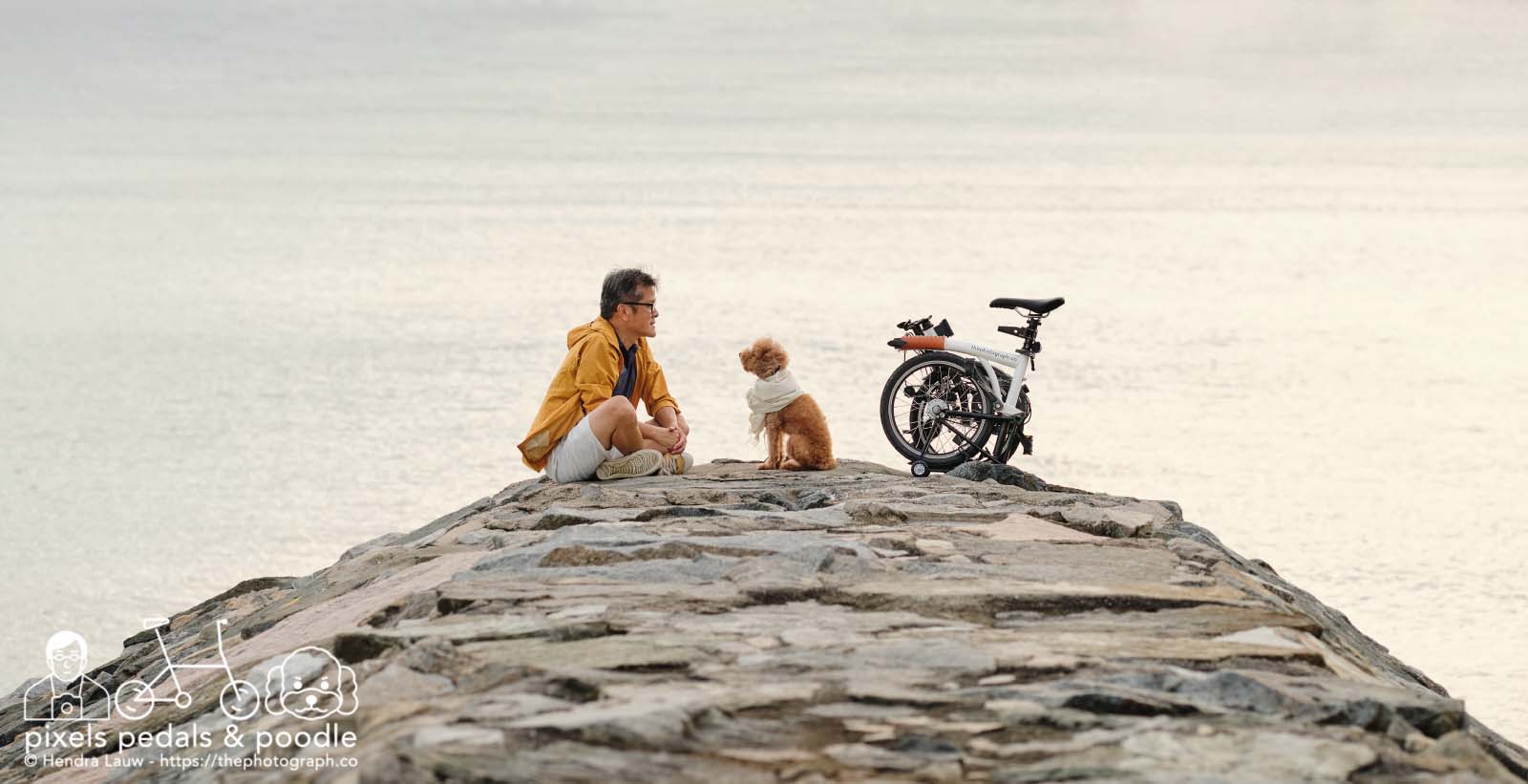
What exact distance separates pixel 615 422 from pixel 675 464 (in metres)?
0.57

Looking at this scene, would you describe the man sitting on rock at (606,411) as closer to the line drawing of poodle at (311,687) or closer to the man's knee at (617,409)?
the man's knee at (617,409)

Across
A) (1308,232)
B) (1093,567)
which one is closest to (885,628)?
(1093,567)

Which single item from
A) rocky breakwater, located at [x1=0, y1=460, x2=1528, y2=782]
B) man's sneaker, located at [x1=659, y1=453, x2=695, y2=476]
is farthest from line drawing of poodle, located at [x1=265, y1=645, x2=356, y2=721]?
man's sneaker, located at [x1=659, y1=453, x2=695, y2=476]

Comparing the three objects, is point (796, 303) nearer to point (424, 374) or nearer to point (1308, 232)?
point (424, 374)

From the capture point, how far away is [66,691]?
30.1 feet

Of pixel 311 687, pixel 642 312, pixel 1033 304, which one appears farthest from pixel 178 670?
pixel 1033 304

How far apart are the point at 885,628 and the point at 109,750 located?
3.14 metres

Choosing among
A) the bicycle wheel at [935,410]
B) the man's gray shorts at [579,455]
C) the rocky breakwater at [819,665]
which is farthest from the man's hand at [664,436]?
the rocky breakwater at [819,665]

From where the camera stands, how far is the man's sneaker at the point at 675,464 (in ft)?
35.3

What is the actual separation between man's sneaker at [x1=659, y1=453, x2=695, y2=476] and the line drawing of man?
327cm

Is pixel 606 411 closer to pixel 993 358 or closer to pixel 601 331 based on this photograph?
pixel 601 331

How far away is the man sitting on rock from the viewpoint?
10484 mm

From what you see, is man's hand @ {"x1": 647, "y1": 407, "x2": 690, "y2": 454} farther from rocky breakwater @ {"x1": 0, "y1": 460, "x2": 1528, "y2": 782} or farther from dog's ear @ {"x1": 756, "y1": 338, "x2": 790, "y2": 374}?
rocky breakwater @ {"x1": 0, "y1": 460, "x2": 1528, "y2": 782}

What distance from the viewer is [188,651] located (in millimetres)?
9164
